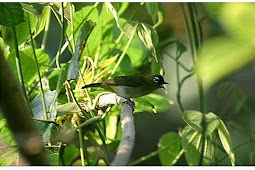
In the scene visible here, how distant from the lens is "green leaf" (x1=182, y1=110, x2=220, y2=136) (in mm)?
610

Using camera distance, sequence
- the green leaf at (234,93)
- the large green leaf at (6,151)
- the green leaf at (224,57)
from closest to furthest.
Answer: the green leaf at (224,57)
the large green leaf at (6,151)
the green leaf at (234,93)

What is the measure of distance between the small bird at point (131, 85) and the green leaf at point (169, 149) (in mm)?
158

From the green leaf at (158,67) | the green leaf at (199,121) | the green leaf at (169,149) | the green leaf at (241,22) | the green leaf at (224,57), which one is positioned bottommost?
the green leaf at (169,149)

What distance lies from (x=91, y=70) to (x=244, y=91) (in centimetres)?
27

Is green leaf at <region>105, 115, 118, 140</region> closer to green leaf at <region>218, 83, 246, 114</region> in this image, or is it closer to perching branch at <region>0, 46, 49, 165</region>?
green leaf at <region>218, 83, 246, 114</region>

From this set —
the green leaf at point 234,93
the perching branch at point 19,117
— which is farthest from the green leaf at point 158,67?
the perching branch at point 19,117

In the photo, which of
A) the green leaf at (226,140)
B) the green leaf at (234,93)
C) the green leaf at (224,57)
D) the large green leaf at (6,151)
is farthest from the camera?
the green leaf at (234,93)

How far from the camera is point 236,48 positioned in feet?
0.79

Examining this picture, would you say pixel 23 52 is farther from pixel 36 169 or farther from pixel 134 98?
pixel 36 169

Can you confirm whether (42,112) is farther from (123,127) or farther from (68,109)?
(123,127)

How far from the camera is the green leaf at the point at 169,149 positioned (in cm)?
82

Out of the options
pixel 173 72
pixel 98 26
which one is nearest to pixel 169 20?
pixel 173 72

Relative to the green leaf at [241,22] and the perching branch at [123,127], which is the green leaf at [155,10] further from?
the green leaf at [241,22]

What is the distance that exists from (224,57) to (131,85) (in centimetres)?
43
